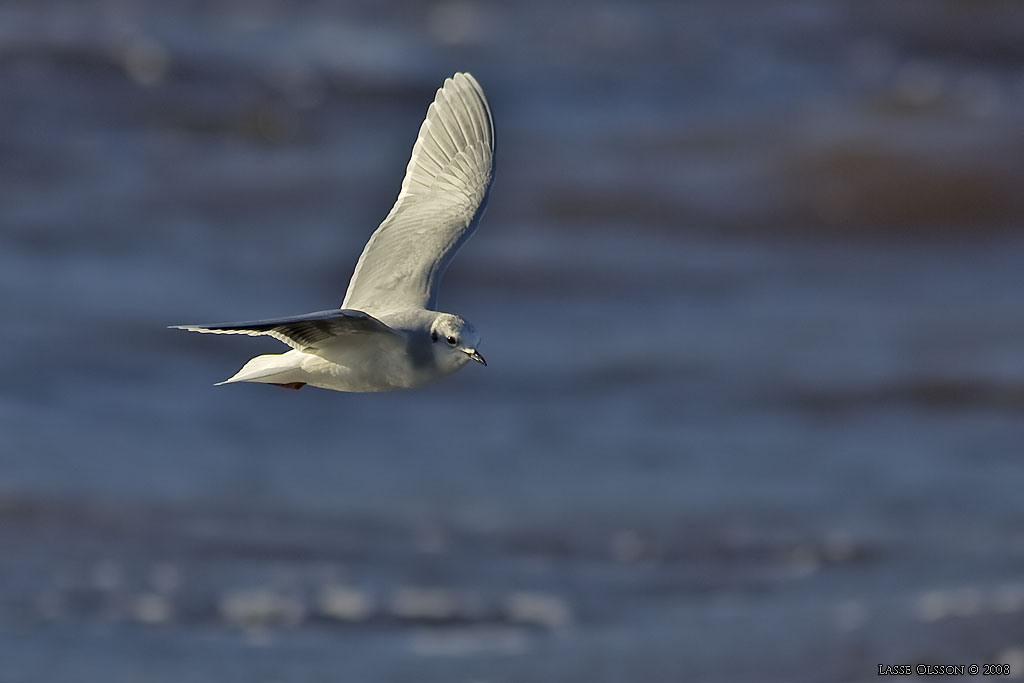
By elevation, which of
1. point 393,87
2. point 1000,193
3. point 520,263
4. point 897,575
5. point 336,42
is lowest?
point 897,575

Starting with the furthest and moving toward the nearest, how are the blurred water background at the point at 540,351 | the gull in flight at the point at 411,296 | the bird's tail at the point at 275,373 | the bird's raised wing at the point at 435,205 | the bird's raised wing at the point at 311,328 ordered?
the blurred water background at the point at 540,351 → the bird's raised wing at the point at 435,205 → the bird's tail at the point at 275,373 → the gull in flight at the point at 411,296 → the bird's raised wing at the point at 311,328

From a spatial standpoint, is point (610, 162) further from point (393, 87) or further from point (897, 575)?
point (897, 575)

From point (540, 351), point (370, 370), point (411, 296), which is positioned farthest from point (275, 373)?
point (540, 351)

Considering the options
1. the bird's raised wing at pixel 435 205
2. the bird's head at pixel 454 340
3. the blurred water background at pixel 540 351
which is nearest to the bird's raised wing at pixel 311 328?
the bird's head at pixel 454 340

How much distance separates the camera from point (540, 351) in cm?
1473

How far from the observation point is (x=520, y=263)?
16.6 meters

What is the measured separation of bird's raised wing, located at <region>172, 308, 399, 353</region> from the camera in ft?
13.0

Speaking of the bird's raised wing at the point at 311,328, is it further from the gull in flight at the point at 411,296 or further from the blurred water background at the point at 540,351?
the blurred water background at the point at 540,351

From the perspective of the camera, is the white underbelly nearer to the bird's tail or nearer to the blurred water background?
the bird's tail

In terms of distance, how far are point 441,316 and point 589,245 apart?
41.5 feet

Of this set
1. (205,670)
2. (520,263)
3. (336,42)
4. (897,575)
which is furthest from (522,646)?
(336,42)

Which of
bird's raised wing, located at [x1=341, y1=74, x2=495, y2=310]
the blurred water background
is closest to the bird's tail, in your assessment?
bird's raised wing, located at [x1=341, y1=74, x2=495, y2=310]

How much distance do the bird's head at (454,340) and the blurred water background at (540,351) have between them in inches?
170

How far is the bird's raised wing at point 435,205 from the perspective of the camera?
5.37 m
